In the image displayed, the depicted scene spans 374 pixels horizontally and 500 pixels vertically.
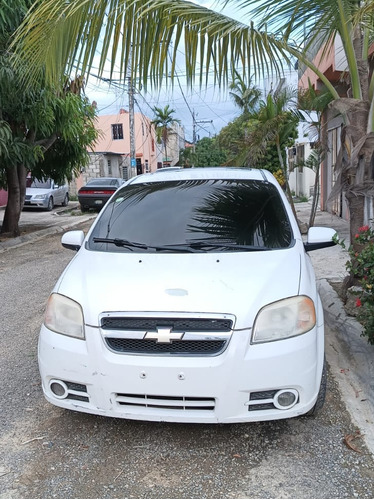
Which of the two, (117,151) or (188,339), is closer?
(188,339)

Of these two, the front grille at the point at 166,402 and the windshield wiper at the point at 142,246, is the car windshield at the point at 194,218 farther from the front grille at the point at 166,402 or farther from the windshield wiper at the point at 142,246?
the front grille at the point at 166,402

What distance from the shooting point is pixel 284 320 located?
2.69 metres

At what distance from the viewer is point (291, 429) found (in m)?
3.06

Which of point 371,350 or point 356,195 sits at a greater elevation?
point 356,195

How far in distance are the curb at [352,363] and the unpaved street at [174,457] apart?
94mm

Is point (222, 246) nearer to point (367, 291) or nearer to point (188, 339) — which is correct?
point (188, 339)

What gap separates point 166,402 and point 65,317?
83 centimetres

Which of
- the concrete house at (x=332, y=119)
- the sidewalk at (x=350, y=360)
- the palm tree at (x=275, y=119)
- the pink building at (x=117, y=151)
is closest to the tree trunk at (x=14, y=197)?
the palm tree at (x=275, y=119)

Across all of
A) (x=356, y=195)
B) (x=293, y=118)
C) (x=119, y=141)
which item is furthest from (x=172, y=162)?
(x=356, y=195)

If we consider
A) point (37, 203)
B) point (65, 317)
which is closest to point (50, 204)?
point (37, 203)

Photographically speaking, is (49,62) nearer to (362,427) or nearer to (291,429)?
(291,429)

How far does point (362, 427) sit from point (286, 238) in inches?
56.9

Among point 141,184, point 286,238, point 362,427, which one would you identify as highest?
point 141,184

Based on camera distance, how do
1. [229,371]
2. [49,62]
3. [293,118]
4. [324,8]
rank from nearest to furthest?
[229,371], [49,62], [324,8], [293,118]
